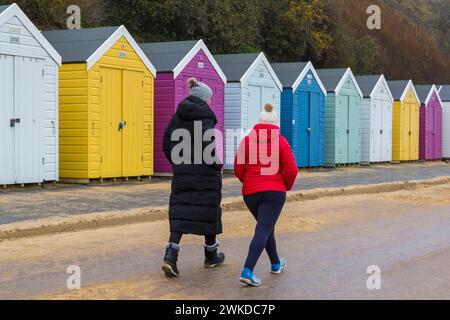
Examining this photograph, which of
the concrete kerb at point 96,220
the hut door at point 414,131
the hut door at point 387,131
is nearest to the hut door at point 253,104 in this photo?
the concrete kerb at point 96,220

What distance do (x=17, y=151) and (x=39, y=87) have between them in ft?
4.75

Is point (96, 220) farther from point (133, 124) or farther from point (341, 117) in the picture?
point (341, 117)

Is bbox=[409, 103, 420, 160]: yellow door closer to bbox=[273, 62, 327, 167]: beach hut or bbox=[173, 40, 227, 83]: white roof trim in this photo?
bbox=[273, 62, 327, 167]: beach hut

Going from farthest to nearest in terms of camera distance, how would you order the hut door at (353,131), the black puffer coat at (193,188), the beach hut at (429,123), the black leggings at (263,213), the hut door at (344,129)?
the beach hut at (429,123) → the hut door at (353,131) → the hut door at (344,129) → the black puffer coat at (193,188) → the black leggings at (263,213)

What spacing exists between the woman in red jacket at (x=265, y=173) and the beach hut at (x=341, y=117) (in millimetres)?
20010

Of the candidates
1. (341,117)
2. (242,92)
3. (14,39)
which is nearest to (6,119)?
(14,39)

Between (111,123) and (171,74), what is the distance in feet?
8.51

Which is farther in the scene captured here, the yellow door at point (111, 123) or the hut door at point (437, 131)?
the hut door at point (437, 131)

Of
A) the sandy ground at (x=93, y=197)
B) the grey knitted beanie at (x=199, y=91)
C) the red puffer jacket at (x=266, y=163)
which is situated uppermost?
the grey knitted beanie at (x=199, y=91)

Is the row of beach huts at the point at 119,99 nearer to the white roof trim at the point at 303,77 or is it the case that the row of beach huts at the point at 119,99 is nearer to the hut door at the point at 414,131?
the white roof trim at the point at 303,77

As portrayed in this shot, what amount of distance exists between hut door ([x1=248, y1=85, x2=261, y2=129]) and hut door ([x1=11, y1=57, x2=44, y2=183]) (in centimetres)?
802

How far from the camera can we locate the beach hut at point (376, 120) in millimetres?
29922

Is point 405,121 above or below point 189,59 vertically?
below

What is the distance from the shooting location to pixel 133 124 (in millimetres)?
18281
